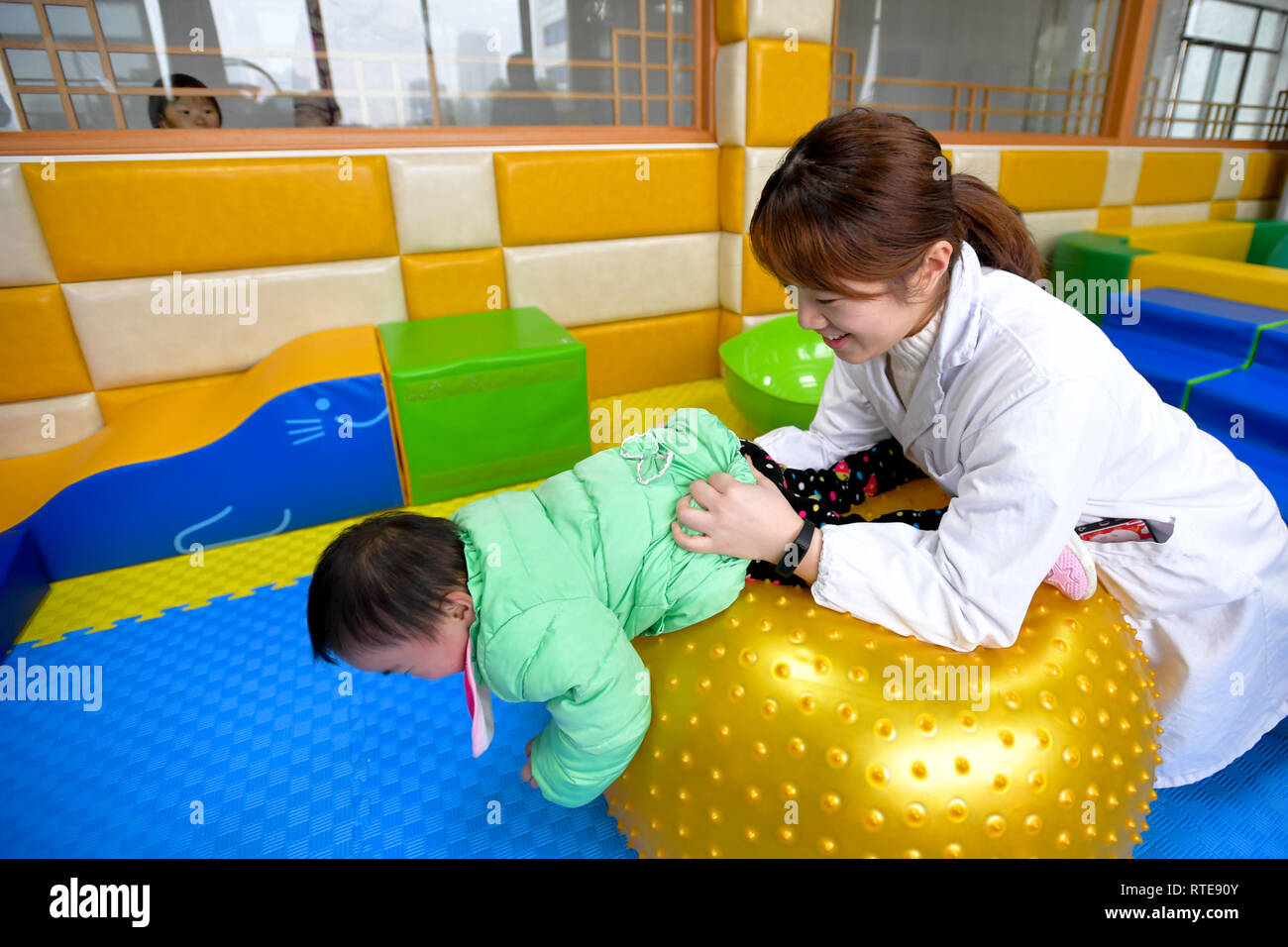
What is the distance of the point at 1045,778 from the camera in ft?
2.78

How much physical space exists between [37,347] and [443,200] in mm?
1233

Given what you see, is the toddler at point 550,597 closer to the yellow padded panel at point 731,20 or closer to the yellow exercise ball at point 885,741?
the yellow exercise ball at point 885,741

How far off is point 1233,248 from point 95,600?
5115 millimetres

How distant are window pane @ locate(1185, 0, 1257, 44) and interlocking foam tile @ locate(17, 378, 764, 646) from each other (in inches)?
232

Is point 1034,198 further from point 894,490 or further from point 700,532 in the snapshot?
point 700,532

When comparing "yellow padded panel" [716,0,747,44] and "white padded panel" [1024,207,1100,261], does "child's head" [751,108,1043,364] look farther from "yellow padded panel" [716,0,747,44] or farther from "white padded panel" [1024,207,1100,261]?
"white padded panel" [1024,207,1100,261]

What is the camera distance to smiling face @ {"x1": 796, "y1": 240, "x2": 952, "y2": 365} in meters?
0.93

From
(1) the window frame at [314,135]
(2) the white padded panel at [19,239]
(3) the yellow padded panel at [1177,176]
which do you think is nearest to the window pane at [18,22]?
(1) the window frame at [314,135]

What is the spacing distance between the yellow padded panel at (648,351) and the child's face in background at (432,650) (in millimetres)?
1867

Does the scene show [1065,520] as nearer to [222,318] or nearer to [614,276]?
[614,276]

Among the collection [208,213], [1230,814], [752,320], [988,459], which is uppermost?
[208,213]

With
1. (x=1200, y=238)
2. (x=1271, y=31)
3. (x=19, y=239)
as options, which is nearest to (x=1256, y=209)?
(x=1200, y=238)

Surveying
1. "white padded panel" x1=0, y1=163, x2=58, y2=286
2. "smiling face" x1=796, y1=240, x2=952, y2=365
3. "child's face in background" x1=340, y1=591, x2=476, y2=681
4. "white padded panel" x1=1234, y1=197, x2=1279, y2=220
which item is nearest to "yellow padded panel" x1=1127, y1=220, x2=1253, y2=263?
"white padded panel" x1=1234, y1=197, x2=1279, y2=220

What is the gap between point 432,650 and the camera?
3.12ft
